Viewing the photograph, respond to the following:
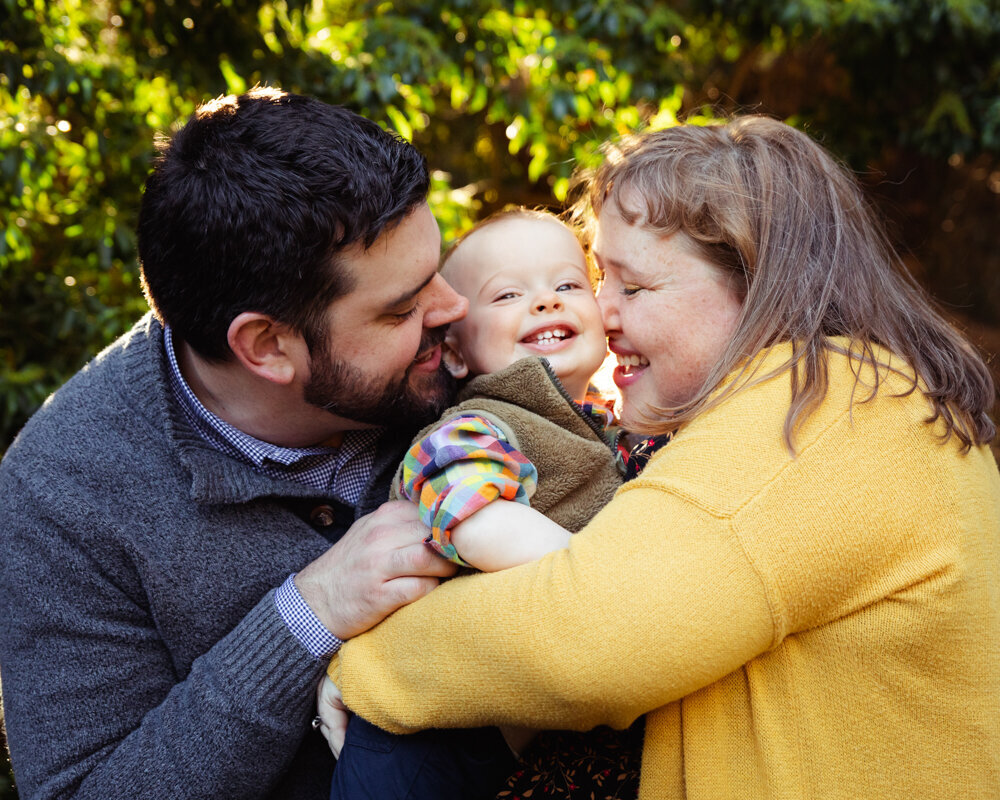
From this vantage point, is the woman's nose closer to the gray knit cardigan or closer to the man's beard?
the man's beard

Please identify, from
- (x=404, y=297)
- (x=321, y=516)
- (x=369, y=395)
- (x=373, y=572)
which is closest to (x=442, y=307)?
(x=404, y=297)

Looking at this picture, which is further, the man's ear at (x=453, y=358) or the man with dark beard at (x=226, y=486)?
the man's ear at (x=453, y=358)

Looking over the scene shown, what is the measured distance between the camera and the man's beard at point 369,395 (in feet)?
6.58

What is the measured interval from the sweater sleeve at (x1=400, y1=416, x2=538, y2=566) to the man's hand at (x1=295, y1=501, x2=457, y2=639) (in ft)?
0.15

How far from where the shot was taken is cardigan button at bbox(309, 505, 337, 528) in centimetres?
208

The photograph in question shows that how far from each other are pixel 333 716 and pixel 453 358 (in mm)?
957

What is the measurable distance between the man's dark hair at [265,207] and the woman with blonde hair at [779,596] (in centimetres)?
76

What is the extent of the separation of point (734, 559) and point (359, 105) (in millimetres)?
2760

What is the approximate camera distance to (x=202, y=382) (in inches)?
83.2

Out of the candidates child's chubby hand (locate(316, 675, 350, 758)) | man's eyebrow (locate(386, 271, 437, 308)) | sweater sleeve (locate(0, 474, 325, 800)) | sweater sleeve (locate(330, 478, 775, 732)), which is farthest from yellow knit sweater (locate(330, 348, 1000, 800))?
man's eyebrow (locate(386, 271, 437, 308))

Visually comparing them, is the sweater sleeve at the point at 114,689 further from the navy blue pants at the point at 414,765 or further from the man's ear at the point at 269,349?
the man's ear at the point at 269,349

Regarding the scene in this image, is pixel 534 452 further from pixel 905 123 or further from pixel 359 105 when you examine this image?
pixel 905 123

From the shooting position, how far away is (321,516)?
2.08 meters

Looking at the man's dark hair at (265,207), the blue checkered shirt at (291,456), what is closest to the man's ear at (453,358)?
the blue checkered shirt at (291,456)
